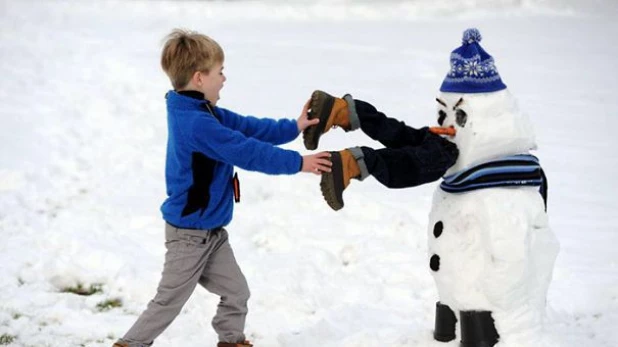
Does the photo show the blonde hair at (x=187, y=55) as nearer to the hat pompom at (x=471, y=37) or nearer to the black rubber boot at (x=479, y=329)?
the hat pompom at (x=471, y=37)

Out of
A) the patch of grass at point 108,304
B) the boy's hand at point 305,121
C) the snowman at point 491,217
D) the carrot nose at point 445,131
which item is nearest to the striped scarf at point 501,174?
the snowman at point 491,217

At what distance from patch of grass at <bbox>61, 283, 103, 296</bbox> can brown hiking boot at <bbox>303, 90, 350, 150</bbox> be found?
161 cm

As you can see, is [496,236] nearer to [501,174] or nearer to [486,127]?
[501,174]

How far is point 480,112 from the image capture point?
297 centimetres

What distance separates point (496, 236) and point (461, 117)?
45 centimetres

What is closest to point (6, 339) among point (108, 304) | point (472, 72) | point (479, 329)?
point (108, 304)

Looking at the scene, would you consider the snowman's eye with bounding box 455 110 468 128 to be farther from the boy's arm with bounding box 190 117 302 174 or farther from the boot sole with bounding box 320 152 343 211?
the boy's arm with bounding box 190 117 302 174

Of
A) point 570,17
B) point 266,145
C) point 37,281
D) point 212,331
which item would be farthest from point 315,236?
point 570,17

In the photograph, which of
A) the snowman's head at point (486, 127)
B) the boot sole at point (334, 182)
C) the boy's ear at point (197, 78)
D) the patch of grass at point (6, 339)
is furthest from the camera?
the patch of grass at point (6, 339)

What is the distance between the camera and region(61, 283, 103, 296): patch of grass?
413cm

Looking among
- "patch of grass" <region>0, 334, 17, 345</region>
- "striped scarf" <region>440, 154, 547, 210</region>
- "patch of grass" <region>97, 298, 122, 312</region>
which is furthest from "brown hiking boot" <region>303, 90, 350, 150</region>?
"patch of grass" <region>0, 334, 17, 345</region>

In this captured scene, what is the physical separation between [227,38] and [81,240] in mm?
8336

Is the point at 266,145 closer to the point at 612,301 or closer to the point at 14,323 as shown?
the point at 14,323

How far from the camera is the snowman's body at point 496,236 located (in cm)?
295
